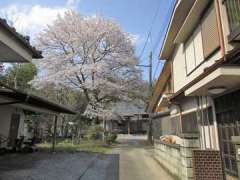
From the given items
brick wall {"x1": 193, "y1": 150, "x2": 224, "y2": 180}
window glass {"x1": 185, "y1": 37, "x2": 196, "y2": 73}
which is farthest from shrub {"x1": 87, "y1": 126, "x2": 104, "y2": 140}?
brick wall {"x1": 193, "y1": 150, "x2": 224, "y2": 180}

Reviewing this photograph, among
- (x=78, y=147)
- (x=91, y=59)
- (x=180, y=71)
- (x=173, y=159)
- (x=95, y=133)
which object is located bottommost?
(x=78, y=147)

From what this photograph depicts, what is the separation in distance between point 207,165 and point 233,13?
306 centimetres

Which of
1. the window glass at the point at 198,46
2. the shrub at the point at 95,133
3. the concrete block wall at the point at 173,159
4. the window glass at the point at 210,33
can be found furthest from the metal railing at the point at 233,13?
the shrub at the point at 95,133

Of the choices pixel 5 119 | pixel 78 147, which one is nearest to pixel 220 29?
pixel 5 119

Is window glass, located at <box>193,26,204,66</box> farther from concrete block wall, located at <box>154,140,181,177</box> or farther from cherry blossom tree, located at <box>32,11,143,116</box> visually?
cherry blossom tree, located at <box>32,11,143,116</box>

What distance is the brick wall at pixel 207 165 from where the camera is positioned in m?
4.26

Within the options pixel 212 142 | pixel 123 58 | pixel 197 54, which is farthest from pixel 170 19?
pixel 123 58

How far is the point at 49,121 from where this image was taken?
729 inches

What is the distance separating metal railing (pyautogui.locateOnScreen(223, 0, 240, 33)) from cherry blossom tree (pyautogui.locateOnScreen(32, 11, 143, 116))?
1189 cm

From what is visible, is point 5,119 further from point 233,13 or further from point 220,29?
point 233,13

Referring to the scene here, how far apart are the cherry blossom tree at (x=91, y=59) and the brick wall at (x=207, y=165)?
1179 cm

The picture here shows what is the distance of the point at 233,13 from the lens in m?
4.19

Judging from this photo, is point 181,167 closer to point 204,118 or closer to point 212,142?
point 212,142

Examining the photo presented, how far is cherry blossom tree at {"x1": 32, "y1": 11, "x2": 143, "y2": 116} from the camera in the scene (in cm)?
1617
